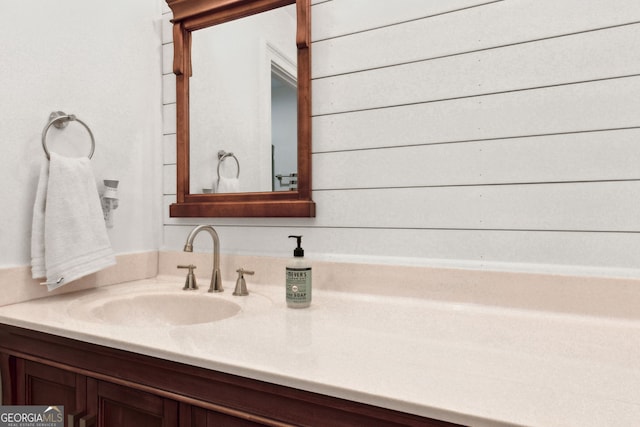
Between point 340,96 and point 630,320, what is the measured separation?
919mm

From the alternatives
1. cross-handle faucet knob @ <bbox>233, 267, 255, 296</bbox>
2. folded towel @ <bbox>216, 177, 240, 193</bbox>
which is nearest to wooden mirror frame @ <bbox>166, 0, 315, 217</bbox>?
folded towel @ <bbox>216, 177, 240, 193</bbox>

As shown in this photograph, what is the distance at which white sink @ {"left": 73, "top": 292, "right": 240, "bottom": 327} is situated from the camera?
117 cm

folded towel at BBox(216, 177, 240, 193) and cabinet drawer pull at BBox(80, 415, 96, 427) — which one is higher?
folded towel at BBox(216, 177, 240, 193)

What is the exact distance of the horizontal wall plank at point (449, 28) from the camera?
95 cm

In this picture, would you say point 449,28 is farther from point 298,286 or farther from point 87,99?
point 87,99

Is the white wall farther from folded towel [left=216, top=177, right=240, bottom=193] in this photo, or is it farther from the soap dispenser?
the soap dispenser

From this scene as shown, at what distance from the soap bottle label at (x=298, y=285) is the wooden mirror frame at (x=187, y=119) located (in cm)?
25

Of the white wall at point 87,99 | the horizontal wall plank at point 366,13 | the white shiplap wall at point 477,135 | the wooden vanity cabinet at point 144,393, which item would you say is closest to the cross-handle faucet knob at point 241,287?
the white shiplap wall at point 477,135

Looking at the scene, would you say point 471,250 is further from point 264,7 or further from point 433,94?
point 264,7

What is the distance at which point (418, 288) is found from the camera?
3.60 feet

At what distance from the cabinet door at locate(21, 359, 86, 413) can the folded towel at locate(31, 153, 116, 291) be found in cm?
23

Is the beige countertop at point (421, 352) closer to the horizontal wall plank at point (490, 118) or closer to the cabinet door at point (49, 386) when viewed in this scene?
the cabinet door at point (49, 386)

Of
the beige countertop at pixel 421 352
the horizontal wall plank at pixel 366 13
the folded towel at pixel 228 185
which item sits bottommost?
the beige countertop at pixel 421 352

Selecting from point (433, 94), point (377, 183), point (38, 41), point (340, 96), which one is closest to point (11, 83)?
point (38, 41)
